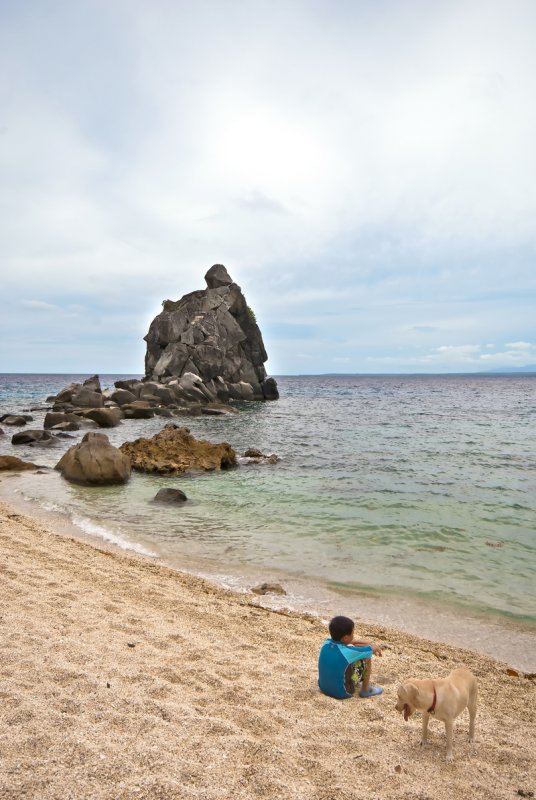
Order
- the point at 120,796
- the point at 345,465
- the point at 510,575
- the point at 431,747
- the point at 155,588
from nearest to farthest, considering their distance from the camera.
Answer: the point at 120,796 → the point at 431,747 → the point at 155,588 → the point at 510,575 → the point at 345,465

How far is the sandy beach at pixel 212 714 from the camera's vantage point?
12.1 ft

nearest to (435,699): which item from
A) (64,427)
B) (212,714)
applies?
(212,714)

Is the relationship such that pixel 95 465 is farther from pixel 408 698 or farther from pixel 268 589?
pixel 408 698

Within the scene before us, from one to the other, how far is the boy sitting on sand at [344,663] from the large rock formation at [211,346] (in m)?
50.2

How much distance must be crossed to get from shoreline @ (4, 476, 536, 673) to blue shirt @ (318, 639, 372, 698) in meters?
2.85

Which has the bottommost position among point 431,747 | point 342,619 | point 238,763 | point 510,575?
point 510,575

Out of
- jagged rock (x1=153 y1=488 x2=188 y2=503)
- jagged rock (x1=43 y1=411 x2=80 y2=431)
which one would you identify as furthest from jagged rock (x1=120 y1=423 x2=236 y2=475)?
jagged rock (x1=43 y1=411 x2=80 y2=431)

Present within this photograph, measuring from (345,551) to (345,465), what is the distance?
1074 centimetres

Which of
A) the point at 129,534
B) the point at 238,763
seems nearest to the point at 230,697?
the point at 238,763

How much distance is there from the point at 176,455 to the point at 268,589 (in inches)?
506

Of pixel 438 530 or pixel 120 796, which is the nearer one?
pixel 120 796

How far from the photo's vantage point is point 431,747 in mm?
4445

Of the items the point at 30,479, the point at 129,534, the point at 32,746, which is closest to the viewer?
the point at 32,746

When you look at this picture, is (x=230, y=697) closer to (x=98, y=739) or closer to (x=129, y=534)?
(x=98, y=739)
